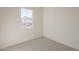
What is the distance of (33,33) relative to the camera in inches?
61.9

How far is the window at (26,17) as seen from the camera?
1493 mm

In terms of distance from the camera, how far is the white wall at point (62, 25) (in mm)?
1496

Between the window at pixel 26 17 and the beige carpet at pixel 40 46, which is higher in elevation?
the window at pixel 26 17

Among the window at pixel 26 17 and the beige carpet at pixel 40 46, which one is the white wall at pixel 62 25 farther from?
the window at pixel 26 17

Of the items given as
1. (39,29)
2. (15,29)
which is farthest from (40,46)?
(15,29)

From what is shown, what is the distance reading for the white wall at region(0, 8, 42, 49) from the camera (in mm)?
1519

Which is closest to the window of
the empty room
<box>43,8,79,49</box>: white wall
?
the empty room

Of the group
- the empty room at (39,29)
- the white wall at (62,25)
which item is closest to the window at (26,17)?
the empty room at (39,29)

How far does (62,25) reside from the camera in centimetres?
156

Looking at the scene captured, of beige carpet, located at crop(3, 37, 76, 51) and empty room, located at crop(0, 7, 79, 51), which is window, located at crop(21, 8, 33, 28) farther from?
beige carpet, located at crop(3, 37, 76, 51)

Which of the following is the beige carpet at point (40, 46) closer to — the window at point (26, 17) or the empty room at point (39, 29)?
the empty room at point (39, 29)

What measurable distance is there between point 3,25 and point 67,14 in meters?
0.85

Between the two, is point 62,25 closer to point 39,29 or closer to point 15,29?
point 39,29

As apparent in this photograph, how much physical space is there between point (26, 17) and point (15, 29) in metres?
0.23
